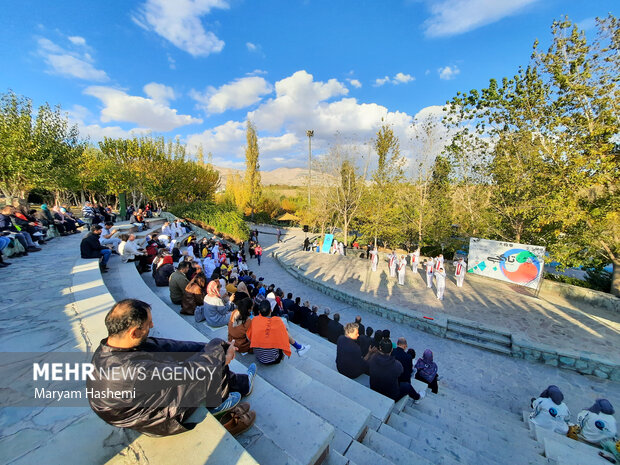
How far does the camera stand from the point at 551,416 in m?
4.06

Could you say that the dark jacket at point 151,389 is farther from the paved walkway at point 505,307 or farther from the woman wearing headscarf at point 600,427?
the paved walkway at point 505,307

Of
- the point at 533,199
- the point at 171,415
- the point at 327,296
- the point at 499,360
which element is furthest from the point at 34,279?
the point at 533,199

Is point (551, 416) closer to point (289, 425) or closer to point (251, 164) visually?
point (289, 425)

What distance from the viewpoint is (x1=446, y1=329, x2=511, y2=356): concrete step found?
6871 millimetres

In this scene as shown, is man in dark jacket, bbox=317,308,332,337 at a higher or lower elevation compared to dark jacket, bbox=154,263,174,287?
lower

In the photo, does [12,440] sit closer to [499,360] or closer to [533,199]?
[499,360]

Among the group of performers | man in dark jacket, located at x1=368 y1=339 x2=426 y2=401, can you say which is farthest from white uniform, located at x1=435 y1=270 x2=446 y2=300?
man in dark jacket, located at x1=368 y1=339 x2=426 y2=401

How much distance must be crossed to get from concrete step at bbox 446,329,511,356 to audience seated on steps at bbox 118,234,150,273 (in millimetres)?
9926

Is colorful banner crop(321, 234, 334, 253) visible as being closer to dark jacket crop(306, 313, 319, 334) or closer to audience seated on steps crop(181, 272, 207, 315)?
dark jacket crop(306, 313, 319, 334)

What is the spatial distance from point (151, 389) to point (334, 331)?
4.97 metres

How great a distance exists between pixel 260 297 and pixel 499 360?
261 inches

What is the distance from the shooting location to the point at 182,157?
27344mm

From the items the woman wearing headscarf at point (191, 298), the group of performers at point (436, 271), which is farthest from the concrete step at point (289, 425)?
the group of performers at point (436, 271)

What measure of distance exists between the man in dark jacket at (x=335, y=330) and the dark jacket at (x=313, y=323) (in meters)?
0.51
